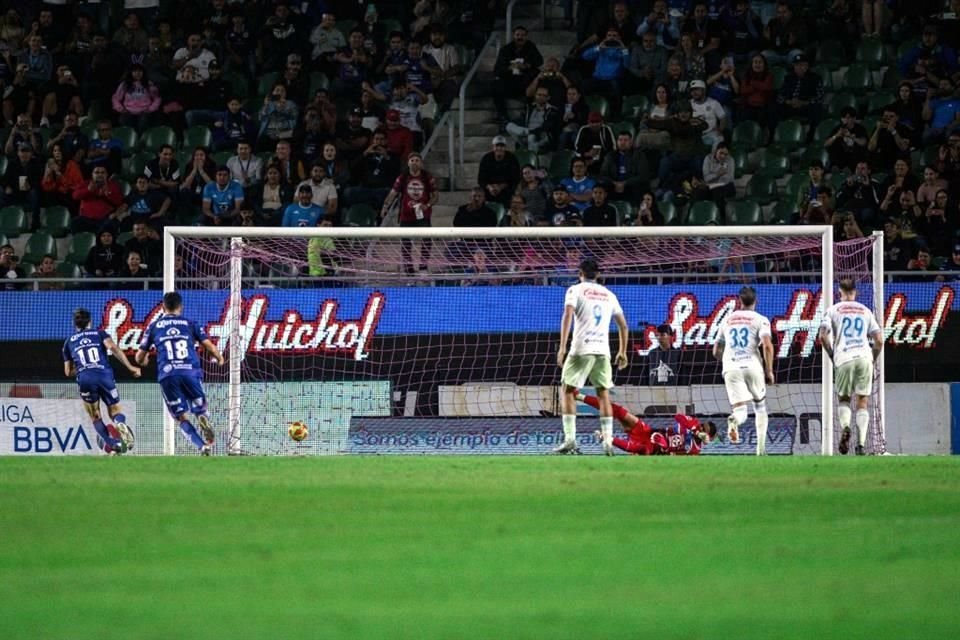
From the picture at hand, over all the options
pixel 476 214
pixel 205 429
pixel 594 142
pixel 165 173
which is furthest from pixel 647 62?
pixel 205 429

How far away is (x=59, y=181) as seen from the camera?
25.4 metres

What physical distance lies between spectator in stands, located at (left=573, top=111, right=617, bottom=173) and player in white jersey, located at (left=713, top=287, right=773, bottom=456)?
19.1ft

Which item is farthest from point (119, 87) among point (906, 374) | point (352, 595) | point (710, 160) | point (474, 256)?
point (352, 595)

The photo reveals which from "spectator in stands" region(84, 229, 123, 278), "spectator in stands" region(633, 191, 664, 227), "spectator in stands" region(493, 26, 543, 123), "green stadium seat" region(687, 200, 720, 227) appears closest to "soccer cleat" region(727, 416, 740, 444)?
"spectator in stands" region(633, 191, 664, 227)

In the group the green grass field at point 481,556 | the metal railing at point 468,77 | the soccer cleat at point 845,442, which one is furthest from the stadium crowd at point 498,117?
the green grass field at point 481,556

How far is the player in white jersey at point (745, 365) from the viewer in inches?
742

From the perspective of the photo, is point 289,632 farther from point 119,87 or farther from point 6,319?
point 119,87

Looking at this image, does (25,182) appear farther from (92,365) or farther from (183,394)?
(183,394)

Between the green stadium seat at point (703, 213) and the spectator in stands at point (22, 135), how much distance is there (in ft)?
33.5

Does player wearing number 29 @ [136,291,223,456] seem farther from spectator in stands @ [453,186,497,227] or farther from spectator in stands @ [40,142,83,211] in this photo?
spectator in stands @ [40,142,83,211]

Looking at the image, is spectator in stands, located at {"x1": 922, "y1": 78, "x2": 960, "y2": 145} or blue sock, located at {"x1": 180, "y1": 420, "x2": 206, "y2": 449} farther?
spectator in stands, located at {"x1": 922, "y1": 78, "x2": 960, "y2": 145}

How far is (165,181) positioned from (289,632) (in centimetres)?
1962

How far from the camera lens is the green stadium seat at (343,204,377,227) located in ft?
79.2

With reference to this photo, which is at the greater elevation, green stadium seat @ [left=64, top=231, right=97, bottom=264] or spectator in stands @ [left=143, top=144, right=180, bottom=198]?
spectator in stands @ [left=143, top=144, right=180, bottom=198]
